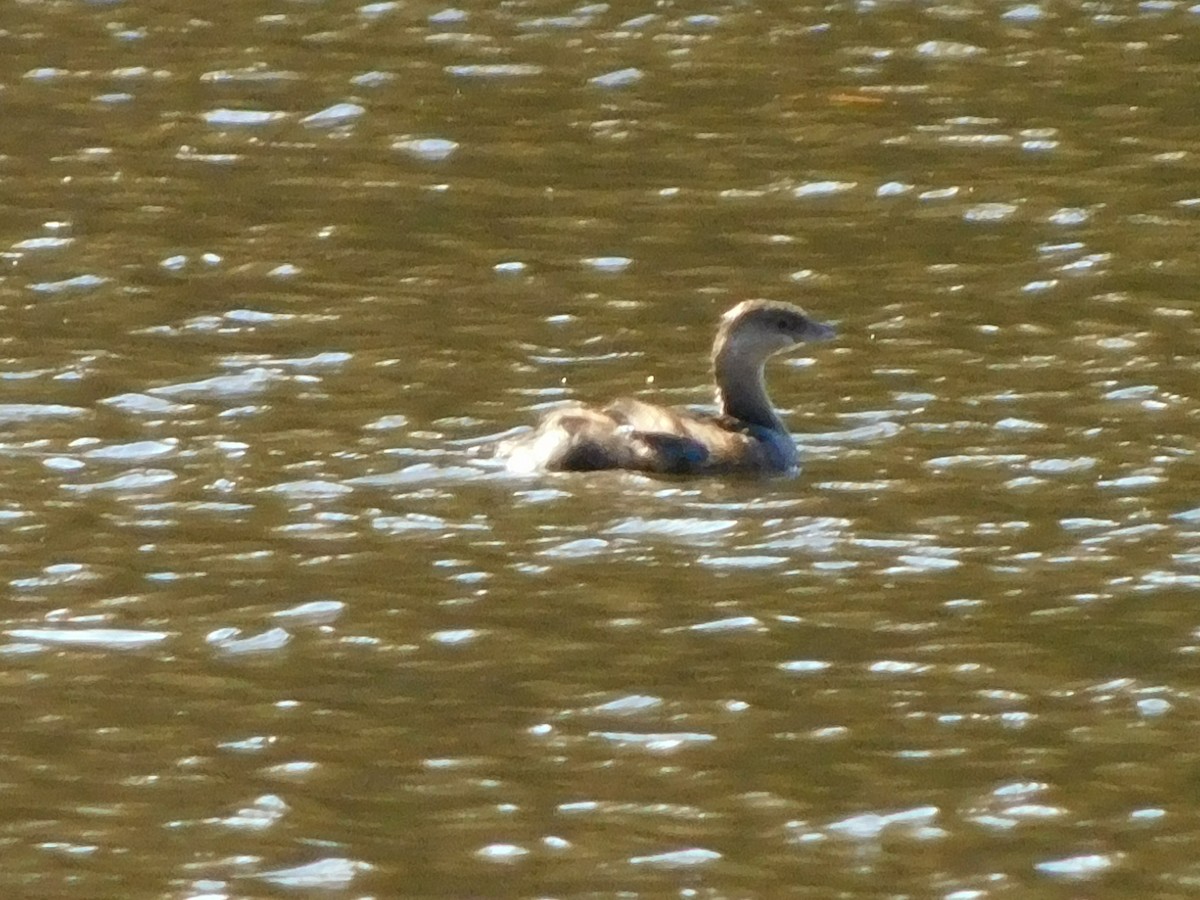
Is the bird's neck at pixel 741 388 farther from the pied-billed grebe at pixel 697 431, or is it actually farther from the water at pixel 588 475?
the water at pixel 588 475

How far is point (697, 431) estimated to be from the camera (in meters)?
11.6

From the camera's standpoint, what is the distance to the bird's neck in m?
12.0

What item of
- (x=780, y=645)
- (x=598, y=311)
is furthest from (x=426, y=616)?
(x=598, y=311)

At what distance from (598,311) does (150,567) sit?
395 centimetres

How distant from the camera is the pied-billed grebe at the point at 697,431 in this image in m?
11.2

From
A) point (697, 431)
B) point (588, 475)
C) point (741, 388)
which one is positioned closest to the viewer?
point (588, 475)

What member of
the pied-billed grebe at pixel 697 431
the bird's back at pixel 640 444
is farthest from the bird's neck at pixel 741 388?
the bird's back at pixel 640 444

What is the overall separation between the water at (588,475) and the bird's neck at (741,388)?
24cm

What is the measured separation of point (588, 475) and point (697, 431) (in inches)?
22.8

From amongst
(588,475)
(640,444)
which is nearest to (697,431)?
(640,444)

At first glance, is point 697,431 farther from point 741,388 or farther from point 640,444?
point 741,388

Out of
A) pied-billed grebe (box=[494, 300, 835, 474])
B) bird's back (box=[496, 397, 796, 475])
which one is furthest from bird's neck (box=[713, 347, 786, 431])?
bird's back (box=[496, 397, 796, 475])

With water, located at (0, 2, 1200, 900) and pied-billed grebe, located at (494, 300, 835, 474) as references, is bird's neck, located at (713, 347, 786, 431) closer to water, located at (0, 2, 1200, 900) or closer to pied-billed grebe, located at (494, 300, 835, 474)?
pied-billed grebe, located at (494, 300, 835, 474)

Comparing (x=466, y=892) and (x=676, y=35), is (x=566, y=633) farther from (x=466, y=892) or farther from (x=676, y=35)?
(x=676, y=35)
